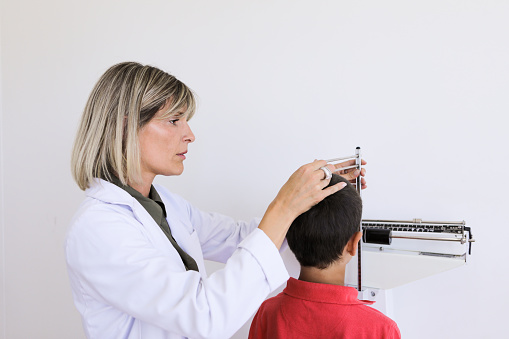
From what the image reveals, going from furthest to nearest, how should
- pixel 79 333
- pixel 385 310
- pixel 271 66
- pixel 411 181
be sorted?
pixel 79 333
pixel 271 66
pixel 411 181
pixel 385 310

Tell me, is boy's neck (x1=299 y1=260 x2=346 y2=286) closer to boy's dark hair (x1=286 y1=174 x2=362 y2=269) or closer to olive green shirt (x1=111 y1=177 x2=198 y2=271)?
boy's dark hair (x1=286 y1=174 x2=362 y2=269)

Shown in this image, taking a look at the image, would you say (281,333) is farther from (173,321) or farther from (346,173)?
(346,173)

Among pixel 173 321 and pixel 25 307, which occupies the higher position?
pixel 173 321

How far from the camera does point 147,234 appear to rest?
0.97 meters

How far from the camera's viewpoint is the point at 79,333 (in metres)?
1.91

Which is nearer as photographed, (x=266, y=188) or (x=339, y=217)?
(x=339, y=217)

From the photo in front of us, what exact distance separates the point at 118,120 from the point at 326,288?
0.57 meters

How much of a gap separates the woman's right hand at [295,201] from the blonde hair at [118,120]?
0.33m

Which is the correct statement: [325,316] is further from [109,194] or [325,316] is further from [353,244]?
[109,194]

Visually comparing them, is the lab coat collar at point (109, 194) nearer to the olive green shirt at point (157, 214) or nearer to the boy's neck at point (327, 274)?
the olive green shirt at point (157, 214)

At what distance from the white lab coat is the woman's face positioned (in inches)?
3.9

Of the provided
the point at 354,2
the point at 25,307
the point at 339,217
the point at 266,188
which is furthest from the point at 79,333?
the point at 354,2

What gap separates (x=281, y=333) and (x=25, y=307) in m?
1.55

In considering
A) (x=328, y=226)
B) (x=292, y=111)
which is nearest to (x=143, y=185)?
(x=328, y=226)
